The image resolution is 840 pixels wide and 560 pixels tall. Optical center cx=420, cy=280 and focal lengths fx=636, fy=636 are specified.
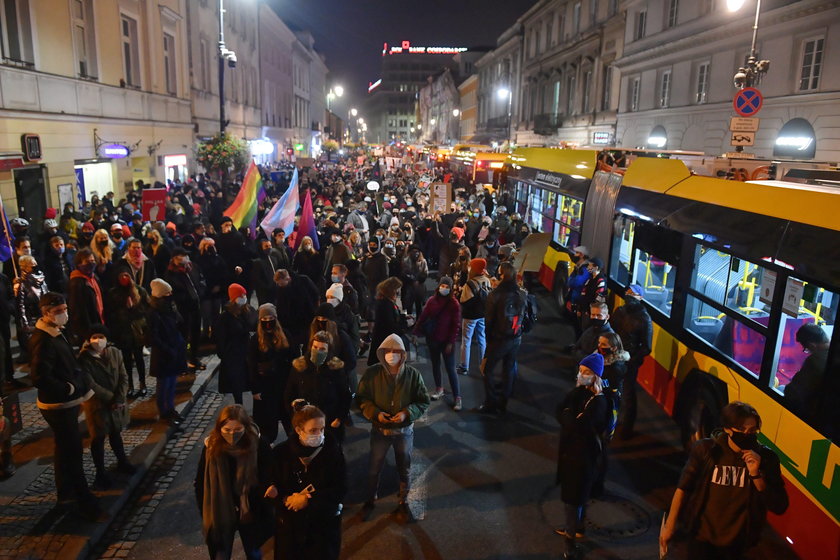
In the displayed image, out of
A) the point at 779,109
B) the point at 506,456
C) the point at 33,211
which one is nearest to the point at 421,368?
the point at 506,456

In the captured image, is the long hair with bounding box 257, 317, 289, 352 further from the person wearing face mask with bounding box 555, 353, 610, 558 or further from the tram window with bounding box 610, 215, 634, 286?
the tram window with bounding box 610, 215, 634, 286

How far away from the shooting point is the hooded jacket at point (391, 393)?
5.42 metres

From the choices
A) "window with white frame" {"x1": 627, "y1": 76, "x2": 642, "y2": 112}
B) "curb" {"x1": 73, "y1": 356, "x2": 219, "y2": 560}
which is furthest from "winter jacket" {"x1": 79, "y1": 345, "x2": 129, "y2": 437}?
"window with white frame" {"x1": 627, "y1": 76, "x2": 642, "y2": 112}

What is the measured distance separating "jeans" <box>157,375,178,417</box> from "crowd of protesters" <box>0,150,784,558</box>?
0.05ft

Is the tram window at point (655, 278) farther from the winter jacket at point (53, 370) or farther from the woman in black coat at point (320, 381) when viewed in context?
the winter jacket at point (53, 370)

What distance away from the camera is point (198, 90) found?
30.0 m

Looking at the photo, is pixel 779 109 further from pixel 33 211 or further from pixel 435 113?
pixel 435 113

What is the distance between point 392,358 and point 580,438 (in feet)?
5.36

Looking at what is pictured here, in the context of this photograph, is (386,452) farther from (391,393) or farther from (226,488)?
(226,488)

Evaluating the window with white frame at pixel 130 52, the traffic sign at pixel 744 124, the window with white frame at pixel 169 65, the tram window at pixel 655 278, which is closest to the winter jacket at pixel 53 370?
the tram window at pixel 655 278

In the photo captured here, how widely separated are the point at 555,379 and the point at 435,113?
109822 mm

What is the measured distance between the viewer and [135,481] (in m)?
6.02

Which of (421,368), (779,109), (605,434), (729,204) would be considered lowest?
(421,368)

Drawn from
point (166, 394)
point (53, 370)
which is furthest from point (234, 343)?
point (53, 370)
